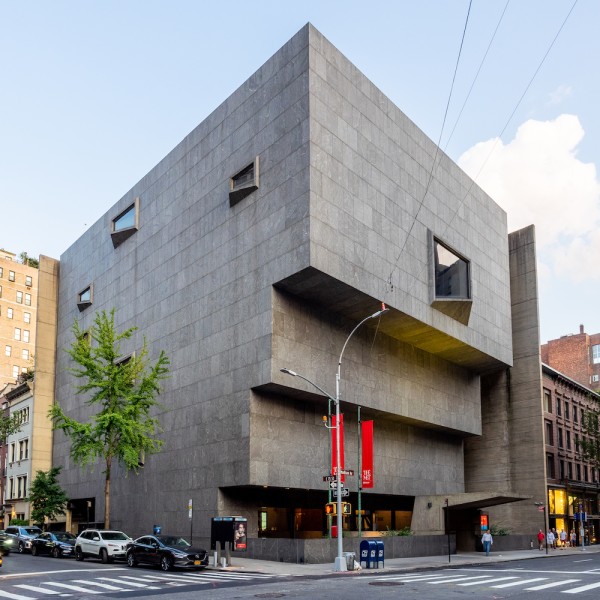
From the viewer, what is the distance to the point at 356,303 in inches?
1825

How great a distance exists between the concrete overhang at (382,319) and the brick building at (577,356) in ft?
194

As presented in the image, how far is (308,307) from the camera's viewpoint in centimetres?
4581

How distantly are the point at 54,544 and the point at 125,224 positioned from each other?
28162 millimetres

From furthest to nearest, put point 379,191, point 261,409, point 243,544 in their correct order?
point 379,191 < point 261,409 < point 243,544

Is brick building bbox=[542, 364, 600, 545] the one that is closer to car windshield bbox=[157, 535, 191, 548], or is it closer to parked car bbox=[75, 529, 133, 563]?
parked car bbox=[75, 529, 133, 563]

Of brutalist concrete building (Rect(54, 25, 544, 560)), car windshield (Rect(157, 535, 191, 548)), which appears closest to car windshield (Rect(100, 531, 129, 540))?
car windshield (Rect(157, 535, 191, 548))

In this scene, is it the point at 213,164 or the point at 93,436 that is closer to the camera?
the point at 93,436

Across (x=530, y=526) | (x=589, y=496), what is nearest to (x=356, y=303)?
(x=530, y=526)

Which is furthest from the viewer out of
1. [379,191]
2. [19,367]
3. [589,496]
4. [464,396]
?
[19,367]

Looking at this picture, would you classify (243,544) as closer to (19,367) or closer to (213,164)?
(213,164)

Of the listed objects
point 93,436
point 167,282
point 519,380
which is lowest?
point 93,436

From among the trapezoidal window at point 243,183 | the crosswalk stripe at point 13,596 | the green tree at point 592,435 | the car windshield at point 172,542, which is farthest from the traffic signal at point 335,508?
the green tree at point 592,435

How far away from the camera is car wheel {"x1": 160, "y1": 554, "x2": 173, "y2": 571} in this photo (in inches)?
1260

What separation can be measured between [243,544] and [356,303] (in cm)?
1787
